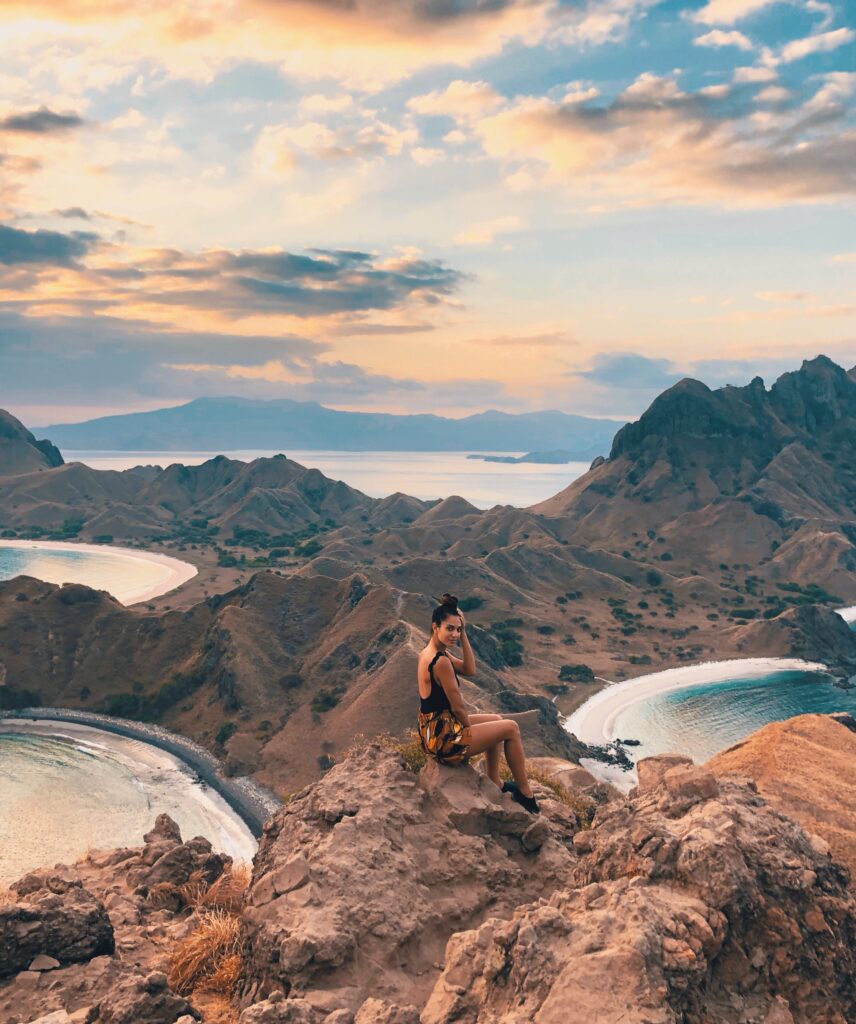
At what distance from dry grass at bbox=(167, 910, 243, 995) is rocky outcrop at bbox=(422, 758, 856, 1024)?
13.2 ft

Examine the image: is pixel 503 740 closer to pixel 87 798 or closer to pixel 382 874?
pixel 382 874

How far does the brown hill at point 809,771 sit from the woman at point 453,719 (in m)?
3.69

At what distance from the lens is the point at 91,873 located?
706 inches

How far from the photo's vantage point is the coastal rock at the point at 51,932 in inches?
418

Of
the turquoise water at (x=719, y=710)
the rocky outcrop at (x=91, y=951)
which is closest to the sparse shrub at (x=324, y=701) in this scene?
the turquoise water at (x=719, y=710)

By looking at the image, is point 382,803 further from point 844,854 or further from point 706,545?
point 706,545

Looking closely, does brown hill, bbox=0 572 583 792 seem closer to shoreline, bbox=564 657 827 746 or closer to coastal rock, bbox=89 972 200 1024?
shoreline, bbox=564 657 827 746

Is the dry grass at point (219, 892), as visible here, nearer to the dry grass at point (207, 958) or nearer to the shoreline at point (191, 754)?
the dry grass at point (207, 958)

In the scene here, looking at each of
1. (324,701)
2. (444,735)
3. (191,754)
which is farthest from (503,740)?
(191,754)

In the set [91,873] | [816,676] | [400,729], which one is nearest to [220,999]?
[91,873]

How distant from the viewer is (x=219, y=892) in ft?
48.5

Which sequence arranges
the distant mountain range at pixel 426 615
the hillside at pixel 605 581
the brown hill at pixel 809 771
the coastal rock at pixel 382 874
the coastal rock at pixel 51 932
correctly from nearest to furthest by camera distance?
the coastal rock at pixel 382 874 < the coastal rock at pixel 51 932 < the brown hill at pixel 809 771 < the distant mountain range at pixel 426 615 < the hillside at pixel 605 581

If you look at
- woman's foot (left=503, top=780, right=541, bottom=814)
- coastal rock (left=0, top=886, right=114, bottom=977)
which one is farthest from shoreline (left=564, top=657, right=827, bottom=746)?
coastal rock (left=0, top=886, right=114, bottom=977)

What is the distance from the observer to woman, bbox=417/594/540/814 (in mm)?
10930
